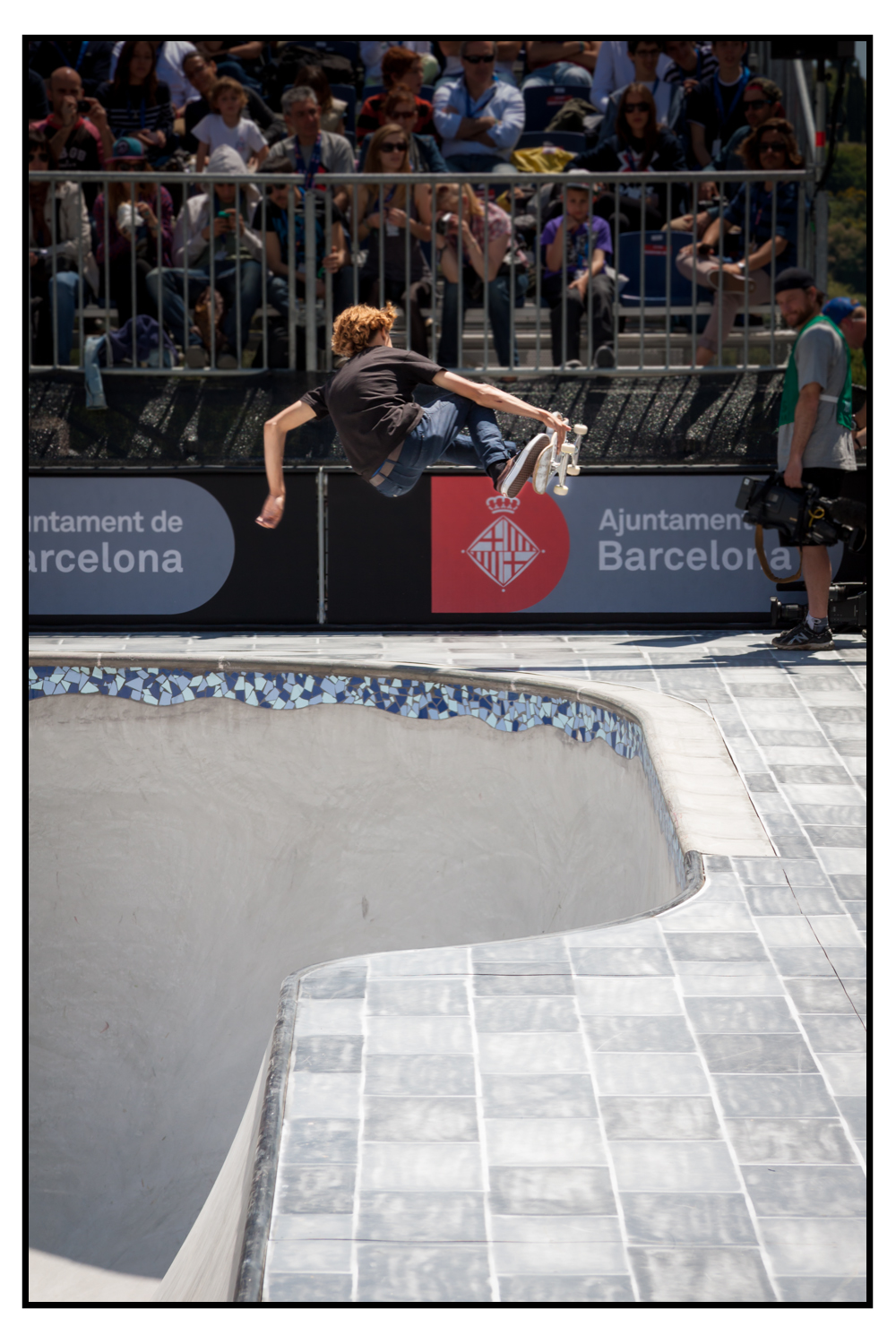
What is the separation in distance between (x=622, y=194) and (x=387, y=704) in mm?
4856

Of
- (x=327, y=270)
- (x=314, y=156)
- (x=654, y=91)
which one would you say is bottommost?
(x=327, y=270)

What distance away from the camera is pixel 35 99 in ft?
35.4

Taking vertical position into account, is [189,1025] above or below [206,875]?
below

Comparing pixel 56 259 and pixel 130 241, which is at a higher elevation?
pixel 130 241

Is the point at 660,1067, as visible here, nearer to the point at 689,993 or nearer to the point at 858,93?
the point at 689,993

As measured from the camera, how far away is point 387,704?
7078mm

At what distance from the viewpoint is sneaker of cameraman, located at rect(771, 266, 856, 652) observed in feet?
25.2

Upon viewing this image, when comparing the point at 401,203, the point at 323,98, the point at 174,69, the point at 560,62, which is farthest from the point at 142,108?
the point at 560,62

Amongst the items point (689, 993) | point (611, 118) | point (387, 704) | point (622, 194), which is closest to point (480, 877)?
point (387, 704)

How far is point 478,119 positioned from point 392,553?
3997mm

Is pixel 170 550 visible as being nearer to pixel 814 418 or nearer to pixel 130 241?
pixel 130 241

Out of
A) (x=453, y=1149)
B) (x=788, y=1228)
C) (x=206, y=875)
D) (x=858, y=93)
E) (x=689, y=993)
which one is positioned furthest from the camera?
(x=858, y=93)

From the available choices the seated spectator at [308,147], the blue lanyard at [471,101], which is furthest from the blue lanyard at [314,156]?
the blue lanyard at [471,101]

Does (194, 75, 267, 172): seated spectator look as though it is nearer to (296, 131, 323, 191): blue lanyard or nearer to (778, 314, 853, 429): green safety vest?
(296, 131, 323, 191): blue lanyard
